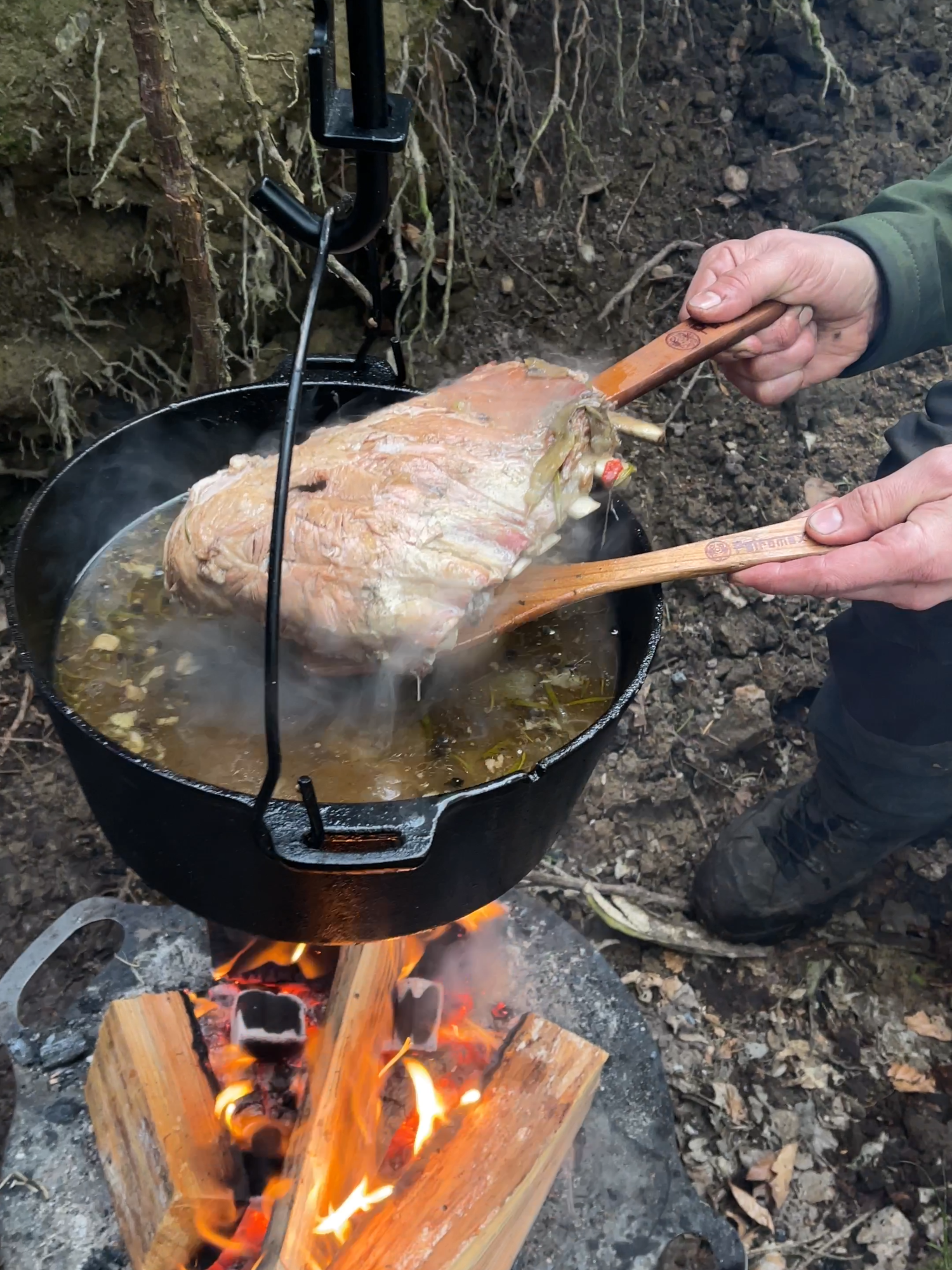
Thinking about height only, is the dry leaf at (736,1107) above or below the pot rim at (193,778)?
below

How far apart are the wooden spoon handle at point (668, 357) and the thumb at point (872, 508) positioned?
0.49 metres

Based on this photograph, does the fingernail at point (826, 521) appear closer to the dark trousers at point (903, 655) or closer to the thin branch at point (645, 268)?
the dark trousers at point (903, 655)

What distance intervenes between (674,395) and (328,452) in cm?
269

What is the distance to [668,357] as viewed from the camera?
204cm

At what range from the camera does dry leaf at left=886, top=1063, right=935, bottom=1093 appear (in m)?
2.75

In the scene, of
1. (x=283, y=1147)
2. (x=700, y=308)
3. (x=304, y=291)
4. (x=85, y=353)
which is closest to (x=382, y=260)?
(x=304, y=291)

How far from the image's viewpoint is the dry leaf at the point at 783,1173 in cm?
253

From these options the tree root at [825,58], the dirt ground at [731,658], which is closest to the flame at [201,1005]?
the dirt ground at [731,658]

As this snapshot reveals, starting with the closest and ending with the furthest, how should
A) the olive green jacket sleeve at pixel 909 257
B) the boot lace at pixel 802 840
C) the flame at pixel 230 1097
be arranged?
the flame at pixel 230 1097 → the olive green jacket sleeve at pixel 909 257 → the boot lace at pixel 802 840

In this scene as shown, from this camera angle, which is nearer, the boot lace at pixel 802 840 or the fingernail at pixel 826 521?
the fingernail at pixel 826 521

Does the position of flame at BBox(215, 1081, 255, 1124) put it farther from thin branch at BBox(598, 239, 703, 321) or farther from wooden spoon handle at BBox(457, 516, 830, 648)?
thin branch at BBox(598, 239, 703, 321)

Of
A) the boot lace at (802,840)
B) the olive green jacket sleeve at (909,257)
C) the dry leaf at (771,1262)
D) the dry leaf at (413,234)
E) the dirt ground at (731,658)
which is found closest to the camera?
the dry leaf at (771,1262)

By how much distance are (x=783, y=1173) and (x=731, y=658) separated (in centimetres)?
184

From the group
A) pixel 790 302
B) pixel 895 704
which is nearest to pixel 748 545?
pixel 790 302
